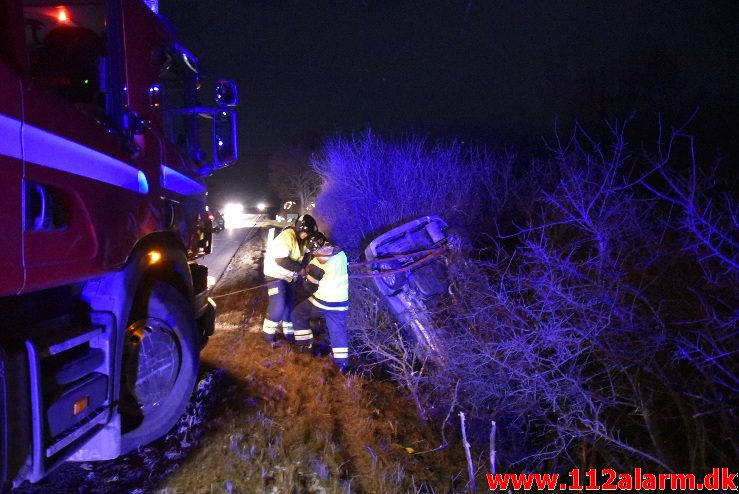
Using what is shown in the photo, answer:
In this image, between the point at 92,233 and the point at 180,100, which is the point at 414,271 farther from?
the point at 92,233

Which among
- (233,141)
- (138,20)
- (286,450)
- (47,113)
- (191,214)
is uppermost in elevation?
(138,20)

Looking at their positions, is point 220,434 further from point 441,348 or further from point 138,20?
point 138,20

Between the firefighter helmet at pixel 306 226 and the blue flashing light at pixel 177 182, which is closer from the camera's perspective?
the blue flashing light at pixel 177 182

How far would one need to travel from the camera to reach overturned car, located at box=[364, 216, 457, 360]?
492 centimetres

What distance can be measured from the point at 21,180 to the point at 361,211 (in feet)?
32.9

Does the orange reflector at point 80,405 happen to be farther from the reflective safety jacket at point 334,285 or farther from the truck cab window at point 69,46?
the reflective safety jacket at point 334,285

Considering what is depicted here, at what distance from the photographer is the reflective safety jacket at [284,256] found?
5133 mm

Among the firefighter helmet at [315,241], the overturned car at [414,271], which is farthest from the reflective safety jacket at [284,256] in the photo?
the overturned car at [414,271]

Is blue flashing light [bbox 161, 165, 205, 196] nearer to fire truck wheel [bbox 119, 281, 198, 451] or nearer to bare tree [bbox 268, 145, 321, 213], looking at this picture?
fire truck wheel [bbox 119, 281, 198, 451]

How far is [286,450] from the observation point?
3.28 metres

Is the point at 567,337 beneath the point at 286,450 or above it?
above

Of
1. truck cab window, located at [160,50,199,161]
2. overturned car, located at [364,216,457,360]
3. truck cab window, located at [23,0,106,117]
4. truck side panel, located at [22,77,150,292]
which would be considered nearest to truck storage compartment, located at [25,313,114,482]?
truck side panel, located at [22,77,150,292]

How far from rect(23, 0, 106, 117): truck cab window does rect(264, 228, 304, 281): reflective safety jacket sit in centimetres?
258

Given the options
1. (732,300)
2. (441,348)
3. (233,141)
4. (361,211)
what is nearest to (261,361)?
(441,348)
